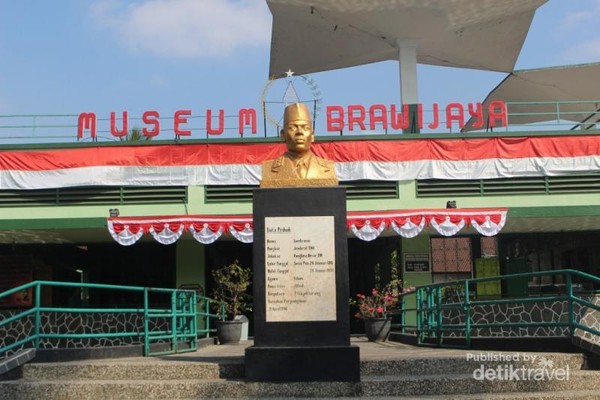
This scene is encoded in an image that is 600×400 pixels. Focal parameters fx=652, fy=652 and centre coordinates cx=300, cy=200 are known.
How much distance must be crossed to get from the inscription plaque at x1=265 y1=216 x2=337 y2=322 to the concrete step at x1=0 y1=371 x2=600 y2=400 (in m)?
0.75

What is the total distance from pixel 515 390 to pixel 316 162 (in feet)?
10.8

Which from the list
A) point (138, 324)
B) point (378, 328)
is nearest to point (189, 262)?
point (138, 324)

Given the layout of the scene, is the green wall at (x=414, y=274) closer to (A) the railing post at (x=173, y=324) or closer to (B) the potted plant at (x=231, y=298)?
(B) the potted plant at (x=231, y=298)

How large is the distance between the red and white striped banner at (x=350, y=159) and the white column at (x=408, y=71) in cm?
781

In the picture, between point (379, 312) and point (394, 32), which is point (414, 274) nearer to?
point (379, 312)

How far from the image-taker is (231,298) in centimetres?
1563

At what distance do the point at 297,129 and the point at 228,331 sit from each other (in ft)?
26.5

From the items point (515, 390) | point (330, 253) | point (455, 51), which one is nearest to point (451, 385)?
point (515, 390)

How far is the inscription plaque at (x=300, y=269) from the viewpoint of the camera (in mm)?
7062

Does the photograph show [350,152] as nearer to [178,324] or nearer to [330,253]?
[178,324]

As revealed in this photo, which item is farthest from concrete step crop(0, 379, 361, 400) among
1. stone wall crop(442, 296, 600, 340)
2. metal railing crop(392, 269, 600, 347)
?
stone wall crop(442, 296, 600, 340)

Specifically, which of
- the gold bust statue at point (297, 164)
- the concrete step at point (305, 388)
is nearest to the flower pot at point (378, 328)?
the concrete step at point (305, 388)

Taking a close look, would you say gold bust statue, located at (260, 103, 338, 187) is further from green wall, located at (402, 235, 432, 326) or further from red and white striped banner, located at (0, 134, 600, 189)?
green wall, located at (402, 235, 432, 326)

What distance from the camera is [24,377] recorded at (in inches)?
A: 302
